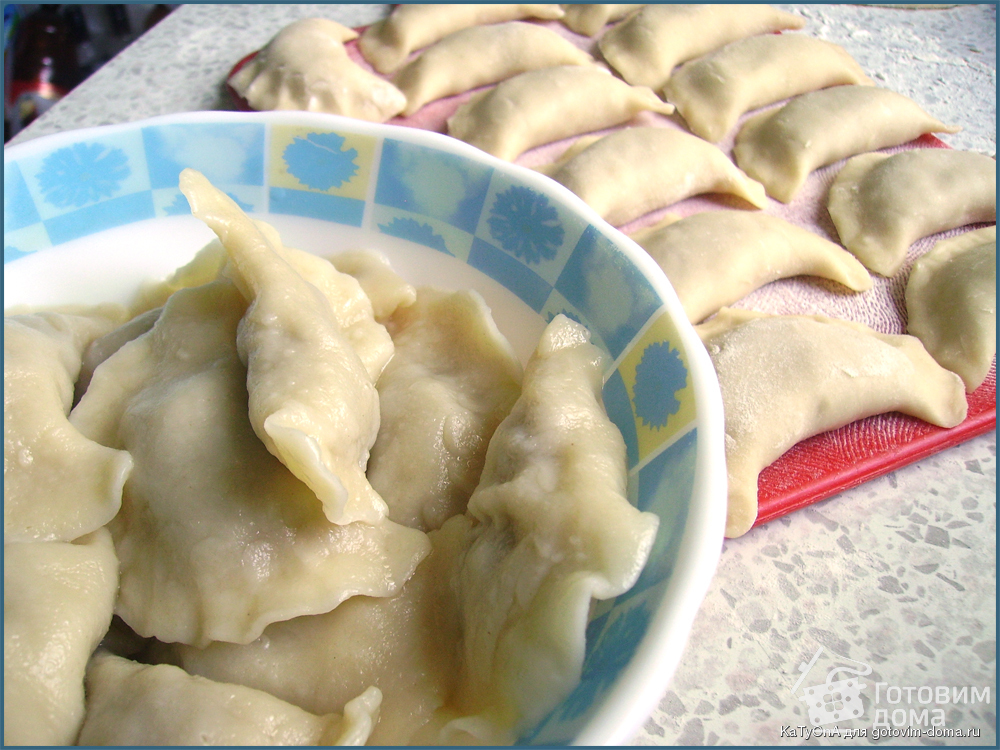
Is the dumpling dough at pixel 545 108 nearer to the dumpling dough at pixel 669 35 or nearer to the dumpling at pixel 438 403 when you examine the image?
the dumpling dough at pixel 669 35

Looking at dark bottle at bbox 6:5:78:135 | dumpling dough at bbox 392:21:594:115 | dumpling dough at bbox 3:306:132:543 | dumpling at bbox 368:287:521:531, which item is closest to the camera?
dumpling dough at bbox 3:306:132:543

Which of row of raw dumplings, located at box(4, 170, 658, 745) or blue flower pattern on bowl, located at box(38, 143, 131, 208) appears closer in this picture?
row of raw dumplings, located at box(4, 170, 658, 745)

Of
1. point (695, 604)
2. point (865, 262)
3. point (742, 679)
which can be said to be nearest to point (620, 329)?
point (695, 604)

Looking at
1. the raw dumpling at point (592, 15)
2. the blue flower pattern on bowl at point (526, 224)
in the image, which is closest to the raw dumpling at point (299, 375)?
the blue flower pattern on bowl at point (526, 224)

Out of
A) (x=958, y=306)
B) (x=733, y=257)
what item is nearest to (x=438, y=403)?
(x=733, y=257)

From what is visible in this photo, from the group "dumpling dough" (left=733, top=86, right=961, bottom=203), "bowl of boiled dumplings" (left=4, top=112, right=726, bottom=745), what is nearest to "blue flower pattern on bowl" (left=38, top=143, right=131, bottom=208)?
"bowl of boiled dumplings" (left=4, top=112, right=726, bottom=745)

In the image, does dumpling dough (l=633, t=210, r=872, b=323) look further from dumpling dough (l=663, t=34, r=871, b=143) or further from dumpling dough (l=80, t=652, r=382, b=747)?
dumpling dough (l=80, t=652, r=382, b=747)
